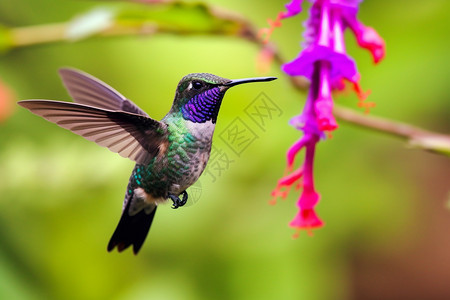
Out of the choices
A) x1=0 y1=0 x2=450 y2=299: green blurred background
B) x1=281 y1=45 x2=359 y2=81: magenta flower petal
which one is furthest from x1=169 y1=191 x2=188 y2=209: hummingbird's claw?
x1=0 y1=0 x2=450 y2=299: green blurred background

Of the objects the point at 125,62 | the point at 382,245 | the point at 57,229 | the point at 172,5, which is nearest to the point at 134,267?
the point at 57,229

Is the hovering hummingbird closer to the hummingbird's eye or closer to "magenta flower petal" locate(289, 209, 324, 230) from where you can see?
the hummingbird's eye

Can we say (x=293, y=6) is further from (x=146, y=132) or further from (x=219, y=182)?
(x=219, y=182)

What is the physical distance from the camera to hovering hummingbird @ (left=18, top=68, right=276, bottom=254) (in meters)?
0.64

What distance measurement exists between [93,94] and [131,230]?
0.20 m

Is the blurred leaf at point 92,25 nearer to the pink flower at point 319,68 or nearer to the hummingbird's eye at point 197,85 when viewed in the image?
the pink flower at point 319,68

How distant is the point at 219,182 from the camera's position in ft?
5.43

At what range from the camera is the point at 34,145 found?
1.67 m

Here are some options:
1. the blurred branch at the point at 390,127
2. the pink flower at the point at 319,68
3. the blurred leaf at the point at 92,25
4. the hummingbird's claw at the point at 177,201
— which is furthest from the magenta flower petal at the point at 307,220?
the blurred leaf at the point at 92,25

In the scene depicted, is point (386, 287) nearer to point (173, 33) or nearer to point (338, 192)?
point (338, 192)

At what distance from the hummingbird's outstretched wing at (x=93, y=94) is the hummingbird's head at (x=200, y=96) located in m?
0.11

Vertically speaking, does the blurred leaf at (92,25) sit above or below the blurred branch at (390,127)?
above

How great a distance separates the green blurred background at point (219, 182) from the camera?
1505mm

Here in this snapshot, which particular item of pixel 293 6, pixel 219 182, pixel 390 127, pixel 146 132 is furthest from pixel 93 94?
pixel 219 182
